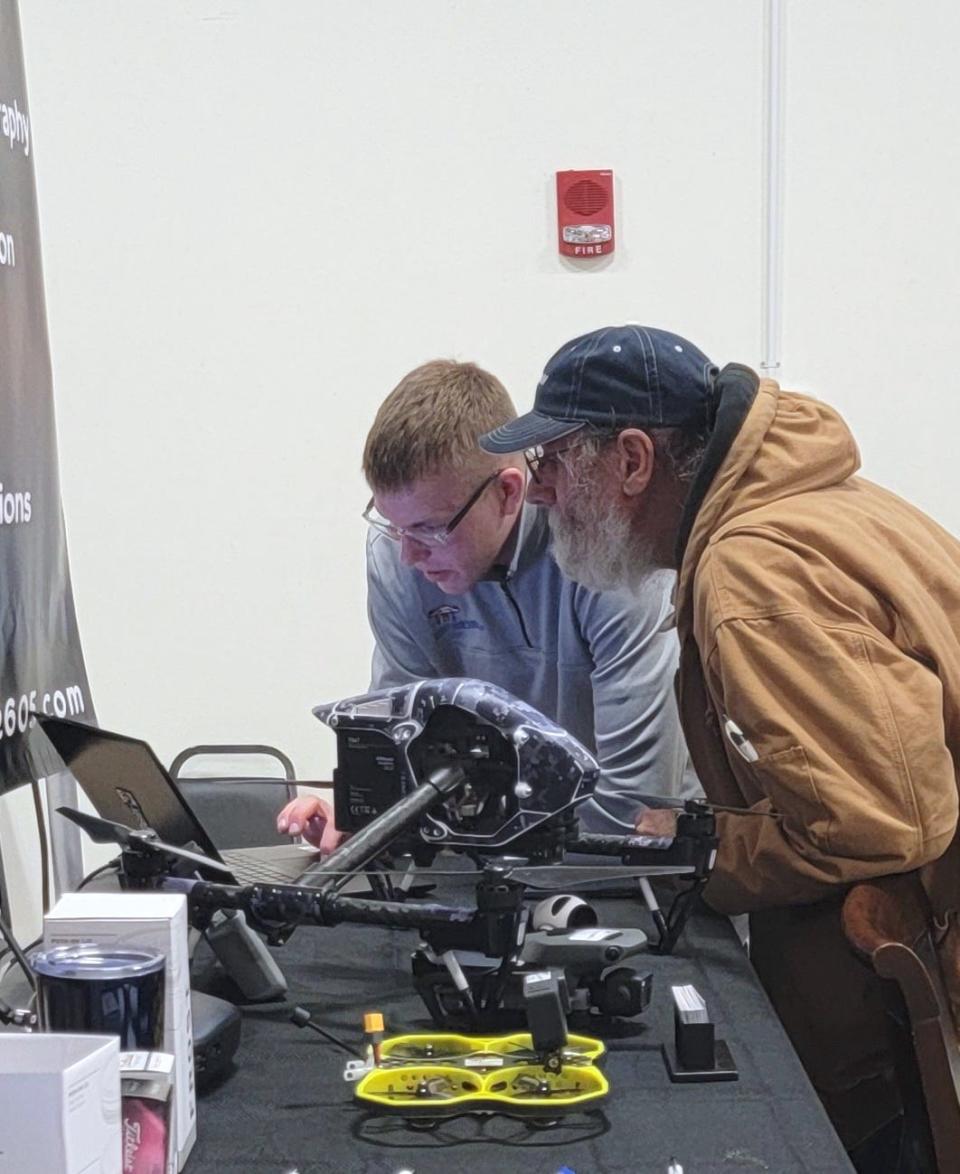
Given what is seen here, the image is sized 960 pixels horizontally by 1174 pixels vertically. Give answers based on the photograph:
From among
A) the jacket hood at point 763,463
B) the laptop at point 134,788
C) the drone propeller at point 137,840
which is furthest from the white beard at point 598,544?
the drone propeller at point 137,840

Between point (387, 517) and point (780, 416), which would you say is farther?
point (387, 517)

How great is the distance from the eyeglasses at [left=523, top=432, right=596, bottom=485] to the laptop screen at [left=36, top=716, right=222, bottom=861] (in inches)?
24.9

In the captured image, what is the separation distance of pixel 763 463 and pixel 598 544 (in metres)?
0.26

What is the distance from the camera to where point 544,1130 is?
0.92 meters

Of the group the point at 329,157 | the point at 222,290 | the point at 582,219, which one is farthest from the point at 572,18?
the point at 222,290

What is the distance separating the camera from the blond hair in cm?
175

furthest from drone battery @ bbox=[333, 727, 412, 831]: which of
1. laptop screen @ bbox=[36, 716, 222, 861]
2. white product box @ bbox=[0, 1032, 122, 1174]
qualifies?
white product box @ bbox=[0, 1032, 122, 1174]

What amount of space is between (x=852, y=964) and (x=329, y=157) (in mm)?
1967

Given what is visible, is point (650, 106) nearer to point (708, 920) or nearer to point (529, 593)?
point (529, 593)

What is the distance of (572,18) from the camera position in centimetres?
264

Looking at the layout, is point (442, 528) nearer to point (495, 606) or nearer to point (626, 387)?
point (495, 606)

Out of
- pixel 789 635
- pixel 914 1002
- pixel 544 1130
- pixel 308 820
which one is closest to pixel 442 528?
pixel 308 820

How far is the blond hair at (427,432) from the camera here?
1.75 m

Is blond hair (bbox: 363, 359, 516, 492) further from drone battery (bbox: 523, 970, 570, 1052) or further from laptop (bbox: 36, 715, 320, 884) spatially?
drone battery (bbox: 523, 970, 570, 1052)
